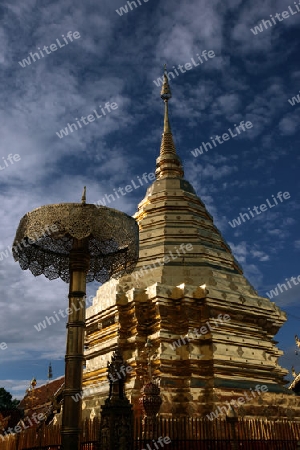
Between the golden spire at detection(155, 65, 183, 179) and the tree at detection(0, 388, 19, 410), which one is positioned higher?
the golden spire at detection(155, 65, 183, 179)

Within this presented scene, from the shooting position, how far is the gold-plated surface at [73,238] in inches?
312

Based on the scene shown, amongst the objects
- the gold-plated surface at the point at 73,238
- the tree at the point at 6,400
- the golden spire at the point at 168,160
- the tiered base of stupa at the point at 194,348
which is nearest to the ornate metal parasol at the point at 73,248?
the gold-plated surface at the point at 73,238

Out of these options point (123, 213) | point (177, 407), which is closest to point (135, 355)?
point (177, 407)

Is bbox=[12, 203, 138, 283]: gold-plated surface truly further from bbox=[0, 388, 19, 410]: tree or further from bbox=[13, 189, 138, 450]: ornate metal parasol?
bbox=[0, 388, 19, 410]: tree

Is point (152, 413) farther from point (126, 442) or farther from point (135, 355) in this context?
point (135, 355)

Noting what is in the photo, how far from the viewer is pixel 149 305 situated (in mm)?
14883

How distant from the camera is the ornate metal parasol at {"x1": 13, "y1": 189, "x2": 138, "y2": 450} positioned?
7227 mm

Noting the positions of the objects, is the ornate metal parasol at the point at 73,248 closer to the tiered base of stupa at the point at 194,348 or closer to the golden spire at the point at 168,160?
the tiered base of stupa at the point at 194,348

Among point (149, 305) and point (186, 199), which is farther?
point (186, 199)

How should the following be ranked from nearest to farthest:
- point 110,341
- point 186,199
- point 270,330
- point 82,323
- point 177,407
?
point 82,323, point 177,407, point 110,341, point 270,330, point 186,199

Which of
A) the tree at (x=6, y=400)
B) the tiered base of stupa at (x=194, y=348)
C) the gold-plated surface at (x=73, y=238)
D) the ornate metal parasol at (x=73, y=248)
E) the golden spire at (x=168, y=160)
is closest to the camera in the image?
the ornate metal parasol at (x=73, y=248)

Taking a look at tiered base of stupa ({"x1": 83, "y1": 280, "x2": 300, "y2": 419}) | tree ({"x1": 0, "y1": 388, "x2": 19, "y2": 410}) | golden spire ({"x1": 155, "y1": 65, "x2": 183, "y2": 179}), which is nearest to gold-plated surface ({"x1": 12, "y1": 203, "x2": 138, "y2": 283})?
tiered base of stupa ({"x1": 83, "y1": 280, "x2": 300, "y2": 419})

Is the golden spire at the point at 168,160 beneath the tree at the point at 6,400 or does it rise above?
above

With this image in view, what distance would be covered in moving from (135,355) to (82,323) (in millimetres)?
7225
